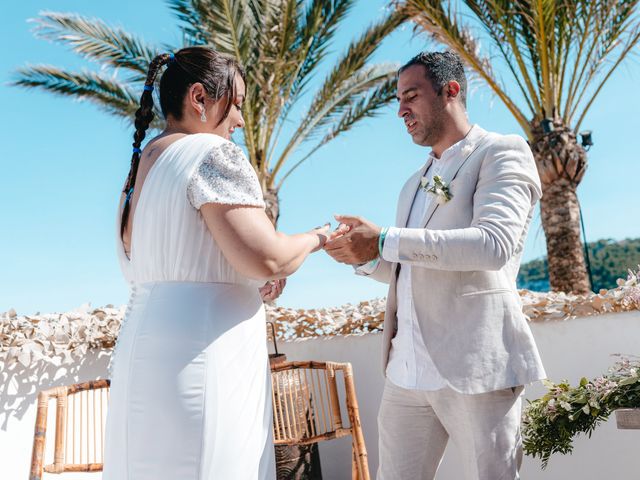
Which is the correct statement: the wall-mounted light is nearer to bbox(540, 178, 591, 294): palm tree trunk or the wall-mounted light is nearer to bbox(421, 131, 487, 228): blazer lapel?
bbox(540, 178, 591, 294): palm tree trunk

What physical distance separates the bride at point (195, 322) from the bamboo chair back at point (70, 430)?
4.72 ft

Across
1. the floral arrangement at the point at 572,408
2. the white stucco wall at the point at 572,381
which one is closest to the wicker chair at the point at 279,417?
the white stucco wall at the point at 572,381

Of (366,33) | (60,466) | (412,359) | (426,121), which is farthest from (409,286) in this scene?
(366,33)

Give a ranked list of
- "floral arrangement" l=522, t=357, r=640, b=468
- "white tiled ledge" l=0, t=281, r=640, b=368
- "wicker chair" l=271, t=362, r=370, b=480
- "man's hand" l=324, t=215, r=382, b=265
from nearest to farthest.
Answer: "man's hand" l=324, t=215, r=382, b=265 → "floral arrangement" l=522, t=357, r=640, b=468 → "white tiled ledge" l=0, t=281, r=640, b=368 → "wicker chair" l=271, t=362, r=370, b=480

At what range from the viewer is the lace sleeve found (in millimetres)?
1557

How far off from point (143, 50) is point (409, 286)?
7349mm

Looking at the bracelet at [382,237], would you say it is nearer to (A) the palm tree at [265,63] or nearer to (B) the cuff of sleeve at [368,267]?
(B) the cuff of sleeve at [368,267]

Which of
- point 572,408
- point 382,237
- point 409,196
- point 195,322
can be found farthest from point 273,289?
point 572,408

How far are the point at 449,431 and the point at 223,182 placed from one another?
4.10 feet

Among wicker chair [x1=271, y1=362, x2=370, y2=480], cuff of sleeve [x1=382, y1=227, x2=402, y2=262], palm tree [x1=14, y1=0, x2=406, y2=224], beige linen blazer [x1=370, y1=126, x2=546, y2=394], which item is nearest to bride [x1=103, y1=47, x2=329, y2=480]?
cuff of sleeve [x1=382, y1=227, x2=402, y2=262]

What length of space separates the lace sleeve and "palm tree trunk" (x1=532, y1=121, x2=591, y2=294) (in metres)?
7.14

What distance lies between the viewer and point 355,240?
2236 mm

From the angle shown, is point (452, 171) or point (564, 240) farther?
point (564, 240)

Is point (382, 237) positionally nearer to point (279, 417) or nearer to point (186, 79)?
point (186, 79)
